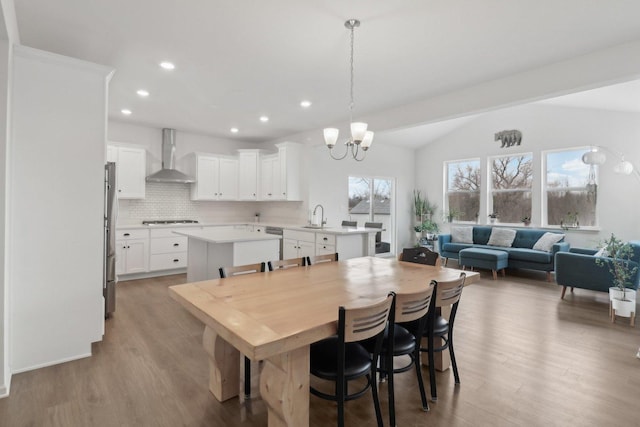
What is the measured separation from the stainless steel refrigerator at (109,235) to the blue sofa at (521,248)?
20.6 feet

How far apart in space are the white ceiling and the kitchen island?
1.87 metres

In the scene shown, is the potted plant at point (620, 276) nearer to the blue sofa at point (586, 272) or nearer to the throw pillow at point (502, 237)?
the blue sofa at point (586, 272)

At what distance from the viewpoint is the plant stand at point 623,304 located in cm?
364

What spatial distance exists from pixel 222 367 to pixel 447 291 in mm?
1571

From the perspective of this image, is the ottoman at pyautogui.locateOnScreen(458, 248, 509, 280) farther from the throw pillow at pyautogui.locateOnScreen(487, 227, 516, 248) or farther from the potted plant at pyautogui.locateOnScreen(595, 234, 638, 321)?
the potted plant at pyautogui.locateOnScreen(595, 234, 638, 321)

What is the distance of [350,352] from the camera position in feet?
6.34

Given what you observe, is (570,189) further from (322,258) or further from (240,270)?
(240,270)

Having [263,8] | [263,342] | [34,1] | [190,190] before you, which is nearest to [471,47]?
[263,8]

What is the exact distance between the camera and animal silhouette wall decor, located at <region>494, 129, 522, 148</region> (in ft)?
23.6

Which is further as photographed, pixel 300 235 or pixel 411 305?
pixel 300 235

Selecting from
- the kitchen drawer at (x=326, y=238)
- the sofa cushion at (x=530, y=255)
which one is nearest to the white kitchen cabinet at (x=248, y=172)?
A: the kitchen drawer at (x=326, y=238)

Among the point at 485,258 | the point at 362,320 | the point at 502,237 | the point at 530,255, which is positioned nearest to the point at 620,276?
the point at 530,255

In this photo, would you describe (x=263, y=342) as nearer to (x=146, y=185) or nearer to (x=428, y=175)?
(x=146, y=185)

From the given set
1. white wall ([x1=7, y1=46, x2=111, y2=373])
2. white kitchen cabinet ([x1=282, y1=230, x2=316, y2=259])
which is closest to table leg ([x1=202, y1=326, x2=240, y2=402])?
white wall ([x1=7, y1=46, x2=111, y2=373])
